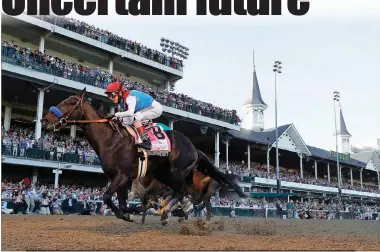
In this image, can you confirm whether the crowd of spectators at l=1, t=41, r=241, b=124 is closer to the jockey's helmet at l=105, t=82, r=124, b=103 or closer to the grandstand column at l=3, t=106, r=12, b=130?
the grandstand column at l=3, t=106, r=12, b=130

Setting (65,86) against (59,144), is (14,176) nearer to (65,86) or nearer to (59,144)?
(59,144)

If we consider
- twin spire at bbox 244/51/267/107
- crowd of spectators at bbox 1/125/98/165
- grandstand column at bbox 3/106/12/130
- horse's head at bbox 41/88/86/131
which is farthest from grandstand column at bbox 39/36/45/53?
twin spire at bbox 244/51/267/107

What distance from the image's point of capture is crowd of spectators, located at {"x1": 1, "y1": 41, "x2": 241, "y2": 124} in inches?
942

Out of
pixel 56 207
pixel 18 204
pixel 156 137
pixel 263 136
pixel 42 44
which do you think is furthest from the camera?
pixel 263 136

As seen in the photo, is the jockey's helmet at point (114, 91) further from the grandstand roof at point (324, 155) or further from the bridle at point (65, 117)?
the grandstand roof at point (324, 155)

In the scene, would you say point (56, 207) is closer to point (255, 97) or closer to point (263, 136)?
point (263, 136)

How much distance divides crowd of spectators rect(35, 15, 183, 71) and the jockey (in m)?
21.7

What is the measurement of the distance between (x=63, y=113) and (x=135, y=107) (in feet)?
4.26

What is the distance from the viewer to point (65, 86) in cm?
2602

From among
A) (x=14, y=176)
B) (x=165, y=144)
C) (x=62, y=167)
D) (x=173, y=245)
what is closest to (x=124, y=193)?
(x=165, y=144)

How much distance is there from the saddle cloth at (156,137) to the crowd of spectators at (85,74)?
12415 mm

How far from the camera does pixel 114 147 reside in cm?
781

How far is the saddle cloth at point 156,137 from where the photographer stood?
8.08 meters

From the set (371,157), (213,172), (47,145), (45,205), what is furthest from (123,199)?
(371,157)
